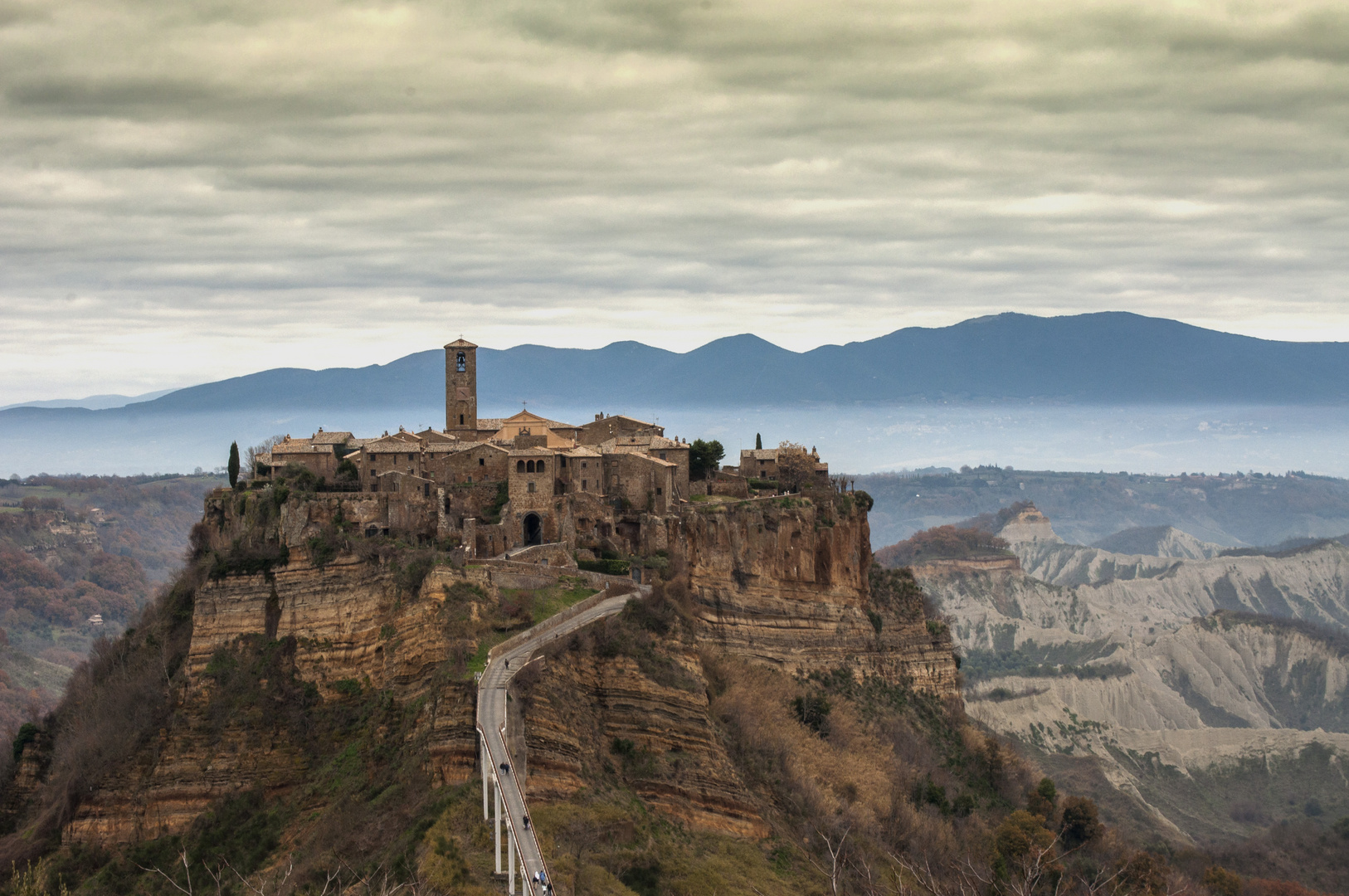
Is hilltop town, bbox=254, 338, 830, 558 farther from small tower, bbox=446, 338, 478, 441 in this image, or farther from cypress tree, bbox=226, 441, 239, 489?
cypress tree, bbox=226, 441, 239, 489

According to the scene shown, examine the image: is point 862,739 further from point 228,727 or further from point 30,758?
point 30,758

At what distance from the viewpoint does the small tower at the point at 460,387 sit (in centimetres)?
7819

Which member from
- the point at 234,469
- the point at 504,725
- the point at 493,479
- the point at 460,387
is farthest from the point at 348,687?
the point at 460,387

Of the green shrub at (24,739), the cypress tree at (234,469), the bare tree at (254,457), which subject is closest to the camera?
the green shrub at (24,739)

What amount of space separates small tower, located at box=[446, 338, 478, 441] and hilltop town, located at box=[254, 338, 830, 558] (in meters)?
0.07

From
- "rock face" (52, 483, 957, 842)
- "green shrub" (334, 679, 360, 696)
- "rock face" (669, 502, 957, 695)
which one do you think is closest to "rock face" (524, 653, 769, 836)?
A: "rock face" (52, 483, 957, 842)

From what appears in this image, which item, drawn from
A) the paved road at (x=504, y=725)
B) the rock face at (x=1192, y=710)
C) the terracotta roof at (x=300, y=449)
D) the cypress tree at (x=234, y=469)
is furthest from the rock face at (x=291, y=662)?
the rock face at (x=1192, y=710)

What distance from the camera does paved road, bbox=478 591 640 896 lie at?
40312 millimetres

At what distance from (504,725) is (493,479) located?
2356 centimetres

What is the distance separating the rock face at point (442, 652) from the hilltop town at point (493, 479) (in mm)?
1725

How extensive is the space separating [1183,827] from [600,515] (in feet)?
232

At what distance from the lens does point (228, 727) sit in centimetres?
6053

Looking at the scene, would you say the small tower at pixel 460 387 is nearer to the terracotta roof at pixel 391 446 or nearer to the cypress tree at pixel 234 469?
the terracotta roof at pixel 391 446

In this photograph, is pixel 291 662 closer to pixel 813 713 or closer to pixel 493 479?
pixel 493 479
